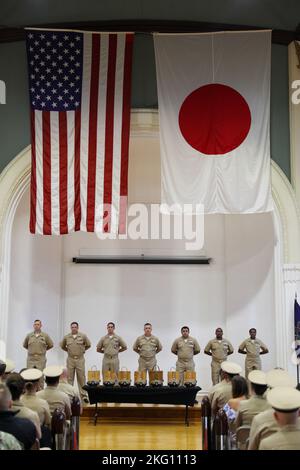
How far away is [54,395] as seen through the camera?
627cm

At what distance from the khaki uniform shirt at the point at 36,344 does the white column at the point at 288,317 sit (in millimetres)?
4752

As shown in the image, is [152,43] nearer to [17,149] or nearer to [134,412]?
[17,149]

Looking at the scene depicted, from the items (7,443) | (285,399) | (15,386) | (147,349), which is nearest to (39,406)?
(15,386)

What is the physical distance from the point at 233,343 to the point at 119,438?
5.13m

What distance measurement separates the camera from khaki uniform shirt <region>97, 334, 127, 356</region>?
39.2 feet

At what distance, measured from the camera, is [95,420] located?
10.1 metres

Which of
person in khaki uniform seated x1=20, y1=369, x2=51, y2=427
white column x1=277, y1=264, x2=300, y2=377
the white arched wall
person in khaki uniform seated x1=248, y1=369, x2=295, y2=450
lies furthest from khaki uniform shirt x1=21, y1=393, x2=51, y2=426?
white column x1=277, y1=264, x2=300, y2=377

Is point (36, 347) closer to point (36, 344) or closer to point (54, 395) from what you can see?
point (36, 344)

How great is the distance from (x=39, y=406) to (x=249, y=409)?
80.7 inches

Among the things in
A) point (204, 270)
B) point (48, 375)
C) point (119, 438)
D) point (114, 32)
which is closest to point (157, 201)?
point (204, 270)

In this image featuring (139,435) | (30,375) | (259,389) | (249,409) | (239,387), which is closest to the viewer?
(249,409)

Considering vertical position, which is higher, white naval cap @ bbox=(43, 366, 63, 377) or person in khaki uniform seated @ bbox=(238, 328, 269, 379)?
white naval cap @ bbox=(43, 366, 63, 377)

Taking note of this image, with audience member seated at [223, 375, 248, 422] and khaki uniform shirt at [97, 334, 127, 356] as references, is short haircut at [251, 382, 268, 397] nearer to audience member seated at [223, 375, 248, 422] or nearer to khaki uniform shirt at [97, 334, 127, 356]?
audience member seated at [223, 375, 248, 422]

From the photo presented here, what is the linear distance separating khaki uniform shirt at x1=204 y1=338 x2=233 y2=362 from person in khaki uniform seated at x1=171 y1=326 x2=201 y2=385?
313mm
